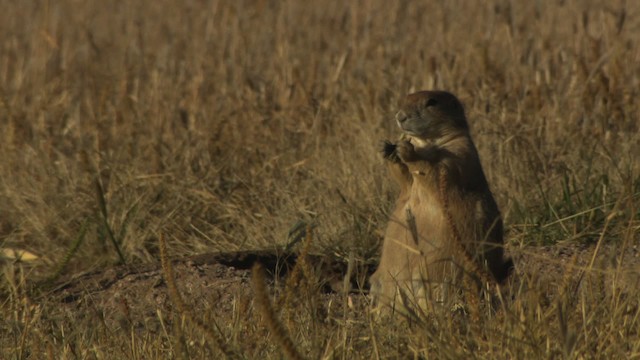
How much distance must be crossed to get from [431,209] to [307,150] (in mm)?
2483

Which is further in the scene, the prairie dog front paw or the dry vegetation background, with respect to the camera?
the prairie dog front paw

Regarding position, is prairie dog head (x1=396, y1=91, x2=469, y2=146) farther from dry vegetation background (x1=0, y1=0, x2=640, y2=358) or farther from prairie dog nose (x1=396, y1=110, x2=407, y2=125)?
dry vegetation background (x1=0, y1=0, x2=640, y2=358)

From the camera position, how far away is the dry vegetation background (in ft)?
11.8

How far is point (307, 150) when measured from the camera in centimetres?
662

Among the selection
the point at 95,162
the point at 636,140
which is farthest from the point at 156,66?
the point at 636,140

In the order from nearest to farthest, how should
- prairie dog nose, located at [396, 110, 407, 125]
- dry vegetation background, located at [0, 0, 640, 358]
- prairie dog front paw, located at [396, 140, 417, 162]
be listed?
dry vegetation background, located at [0, 0, 640, 358] < prairie dog front paw, located at [396, 140, 417, 162] < prairie dog nose, located at [396, 110, 407, 125]

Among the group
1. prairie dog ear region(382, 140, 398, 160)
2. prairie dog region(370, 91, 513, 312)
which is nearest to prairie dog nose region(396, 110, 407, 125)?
prairie dog region(370, 91, 513, 312)

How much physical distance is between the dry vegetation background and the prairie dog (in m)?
0.18

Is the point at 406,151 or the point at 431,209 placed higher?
the point at 406,151

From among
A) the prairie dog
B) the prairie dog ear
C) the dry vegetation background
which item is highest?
the prairie dog ear

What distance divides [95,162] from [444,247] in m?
2.79

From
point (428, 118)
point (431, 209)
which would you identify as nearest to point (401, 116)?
point (428, 118)

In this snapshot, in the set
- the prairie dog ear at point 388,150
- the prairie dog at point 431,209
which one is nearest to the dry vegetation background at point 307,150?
the prairie dog ear at point 388,150

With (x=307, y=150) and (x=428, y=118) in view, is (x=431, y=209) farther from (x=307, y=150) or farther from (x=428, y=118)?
(x=307, y=150)
